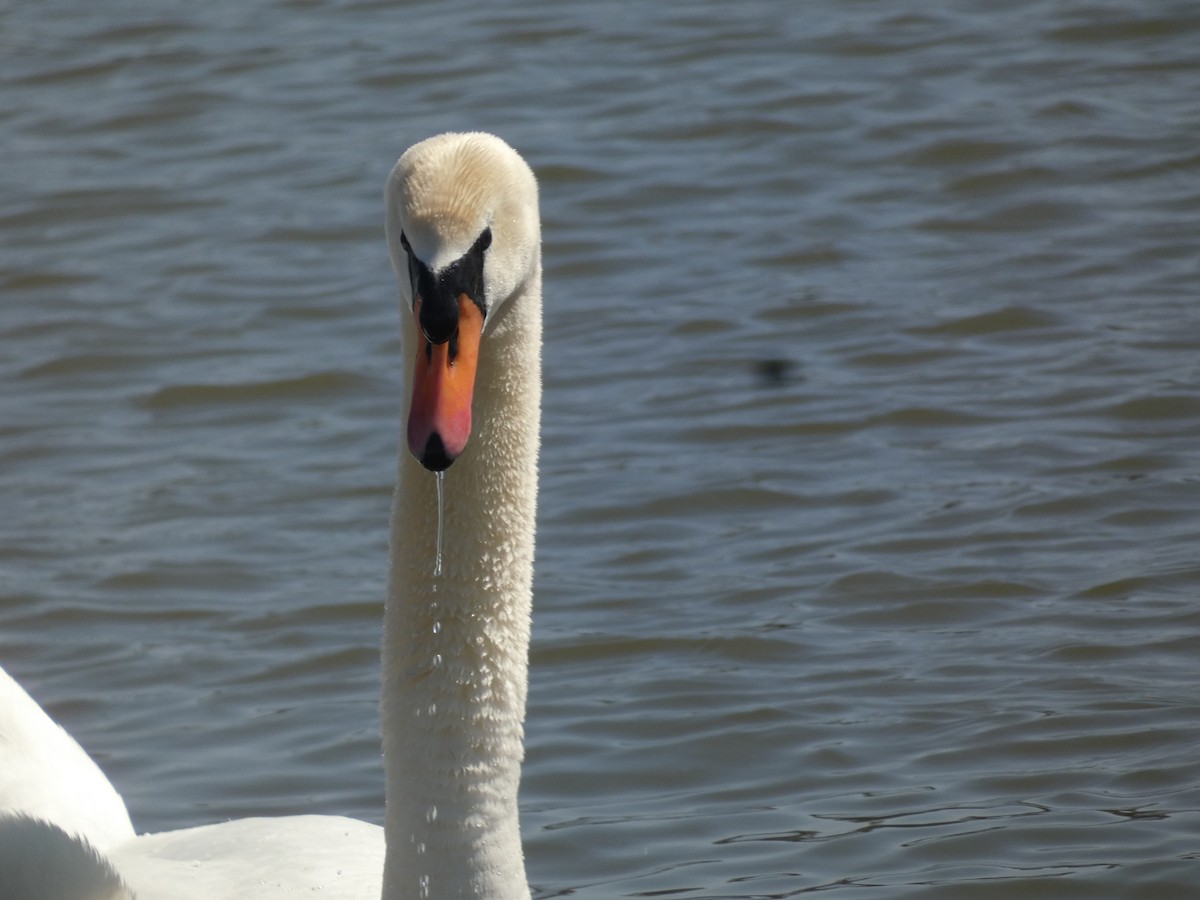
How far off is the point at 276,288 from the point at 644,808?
4589 mm

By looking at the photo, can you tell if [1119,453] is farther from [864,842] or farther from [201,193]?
[201,193]

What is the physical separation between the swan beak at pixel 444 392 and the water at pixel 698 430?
6.06ft

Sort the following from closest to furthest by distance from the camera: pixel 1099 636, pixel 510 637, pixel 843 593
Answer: pixel 510 637 < pixel 1099 636 < pixel 843 593

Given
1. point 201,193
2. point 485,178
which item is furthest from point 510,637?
point 201,193

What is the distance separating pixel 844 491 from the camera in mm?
6535


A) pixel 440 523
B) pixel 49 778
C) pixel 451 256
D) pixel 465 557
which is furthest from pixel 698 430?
pixel 451 256

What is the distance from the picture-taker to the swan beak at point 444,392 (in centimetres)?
265

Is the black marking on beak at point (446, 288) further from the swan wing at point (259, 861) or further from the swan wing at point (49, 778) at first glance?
the swan wing at point (49, 778)

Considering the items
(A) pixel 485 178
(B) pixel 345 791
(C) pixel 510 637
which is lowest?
(B) pixel 345 791

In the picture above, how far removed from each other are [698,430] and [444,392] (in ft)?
14.7

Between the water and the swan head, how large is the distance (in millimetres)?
1664

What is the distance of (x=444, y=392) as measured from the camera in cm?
270

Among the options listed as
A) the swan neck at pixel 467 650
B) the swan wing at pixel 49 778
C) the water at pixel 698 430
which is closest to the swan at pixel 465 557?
the swan neck at pixel 467 650

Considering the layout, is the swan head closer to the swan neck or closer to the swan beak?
the swan beak
